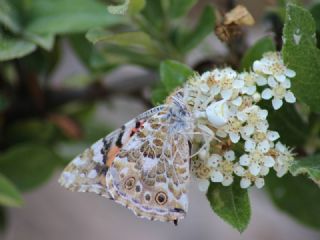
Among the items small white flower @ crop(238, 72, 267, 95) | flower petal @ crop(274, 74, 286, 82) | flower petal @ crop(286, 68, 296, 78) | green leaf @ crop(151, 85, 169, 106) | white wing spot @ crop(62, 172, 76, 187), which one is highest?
flower petal @ crop(286, 68, 296, 78)

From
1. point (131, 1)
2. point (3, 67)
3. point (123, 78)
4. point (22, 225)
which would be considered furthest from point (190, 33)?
point (22, 225)

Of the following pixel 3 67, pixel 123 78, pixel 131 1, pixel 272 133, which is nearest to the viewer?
pixel 272 133

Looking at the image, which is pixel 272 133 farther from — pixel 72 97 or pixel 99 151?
pixel 72 97

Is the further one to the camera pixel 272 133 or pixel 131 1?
pixel 131 1

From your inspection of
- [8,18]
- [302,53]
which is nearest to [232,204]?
[302,53]

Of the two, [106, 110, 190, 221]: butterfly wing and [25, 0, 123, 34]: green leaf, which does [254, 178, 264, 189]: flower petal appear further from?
[25, 0, 123, 34]: green leaf

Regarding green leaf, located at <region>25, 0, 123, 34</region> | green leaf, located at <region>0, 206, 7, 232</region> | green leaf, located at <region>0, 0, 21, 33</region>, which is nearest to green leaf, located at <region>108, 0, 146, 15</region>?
green leaf, located at <region>25, 0, 123, 34</region>
